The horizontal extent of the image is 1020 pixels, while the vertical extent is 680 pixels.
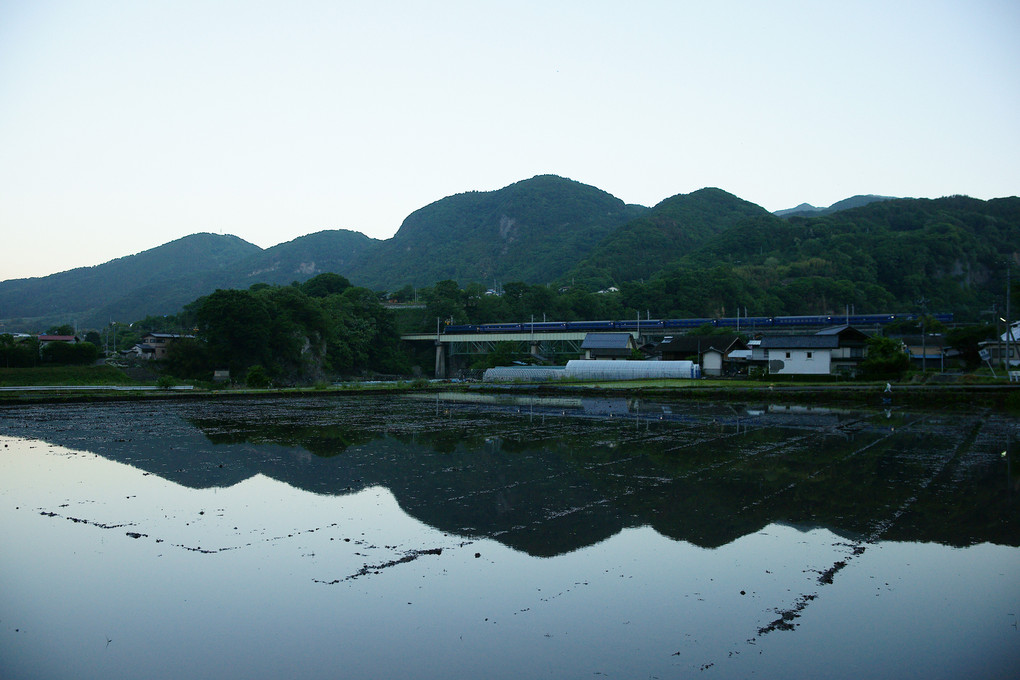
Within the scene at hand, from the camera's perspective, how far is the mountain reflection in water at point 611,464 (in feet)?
30.8

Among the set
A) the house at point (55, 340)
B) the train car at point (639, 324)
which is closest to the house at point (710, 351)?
the train car at point (639, 324)

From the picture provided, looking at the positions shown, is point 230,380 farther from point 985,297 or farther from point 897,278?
point 985,297

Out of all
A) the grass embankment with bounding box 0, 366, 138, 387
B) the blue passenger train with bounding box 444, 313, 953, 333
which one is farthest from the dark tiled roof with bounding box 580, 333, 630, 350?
the grass embankment with bounding box 0, 366, 138, 387

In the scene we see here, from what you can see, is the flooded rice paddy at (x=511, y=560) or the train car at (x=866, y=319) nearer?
the flooded rice paddy at (x=511, y=560)

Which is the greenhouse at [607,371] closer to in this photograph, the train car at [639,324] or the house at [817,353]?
the house at [817,353]

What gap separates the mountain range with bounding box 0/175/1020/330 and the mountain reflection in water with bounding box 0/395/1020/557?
78.6 metres

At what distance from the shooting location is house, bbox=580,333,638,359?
47.7m

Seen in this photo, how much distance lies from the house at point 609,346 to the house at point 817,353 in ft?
37.7

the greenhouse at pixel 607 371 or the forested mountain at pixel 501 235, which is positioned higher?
the forested mountain at pixel 501 235

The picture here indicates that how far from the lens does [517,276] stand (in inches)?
5517

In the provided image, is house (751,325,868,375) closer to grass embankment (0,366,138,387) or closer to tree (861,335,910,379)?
tree (861,335,910,379)

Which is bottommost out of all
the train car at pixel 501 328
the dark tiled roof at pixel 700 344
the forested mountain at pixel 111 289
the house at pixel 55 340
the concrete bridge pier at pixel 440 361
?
the concrete bridge pier at pixel 440 361

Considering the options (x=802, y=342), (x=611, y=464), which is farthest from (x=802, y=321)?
(x=611, y=464)

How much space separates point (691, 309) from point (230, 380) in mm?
55909
